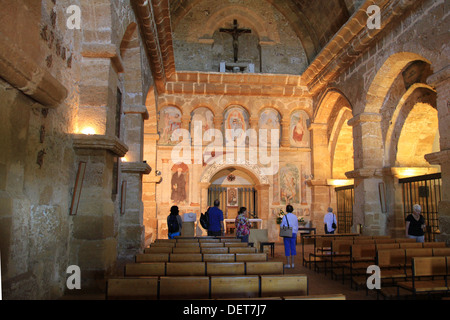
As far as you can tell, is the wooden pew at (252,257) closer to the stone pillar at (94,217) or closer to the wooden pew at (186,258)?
the wooden pew at (186,258)

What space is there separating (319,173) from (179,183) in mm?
5398

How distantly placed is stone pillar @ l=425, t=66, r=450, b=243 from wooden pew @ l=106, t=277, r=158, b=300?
5763mm

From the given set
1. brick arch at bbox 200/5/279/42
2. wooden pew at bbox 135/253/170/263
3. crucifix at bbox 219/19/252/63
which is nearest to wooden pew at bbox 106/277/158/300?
wooden pew at bbox 135/253/170/263

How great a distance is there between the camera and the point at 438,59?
693 centimetres

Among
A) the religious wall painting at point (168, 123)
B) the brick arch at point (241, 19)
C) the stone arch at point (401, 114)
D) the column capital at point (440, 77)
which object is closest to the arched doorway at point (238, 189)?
the religious wall painting at point (168, 123)

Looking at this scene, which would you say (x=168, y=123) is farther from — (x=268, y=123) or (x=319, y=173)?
(x=319, y=173)

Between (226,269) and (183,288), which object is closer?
(183,288)

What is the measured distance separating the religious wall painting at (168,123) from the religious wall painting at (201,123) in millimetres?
591

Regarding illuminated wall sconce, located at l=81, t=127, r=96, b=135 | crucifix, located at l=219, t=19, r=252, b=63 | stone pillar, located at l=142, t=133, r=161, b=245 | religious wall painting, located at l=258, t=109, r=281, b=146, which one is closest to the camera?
illuminated wall sconce, located at l=81, t=127, r=96, b=135

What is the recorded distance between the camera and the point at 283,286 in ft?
11.1

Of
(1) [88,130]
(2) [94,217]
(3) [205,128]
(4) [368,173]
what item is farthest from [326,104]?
(2) [94,217]

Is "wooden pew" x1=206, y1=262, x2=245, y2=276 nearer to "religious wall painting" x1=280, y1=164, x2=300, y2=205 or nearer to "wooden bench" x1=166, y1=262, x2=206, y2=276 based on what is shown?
"wooden bench" x1=166, y1=262, x2=206, y2=276

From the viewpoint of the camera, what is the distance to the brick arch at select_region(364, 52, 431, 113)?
28.9ft

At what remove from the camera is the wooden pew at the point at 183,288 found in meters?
3.25
